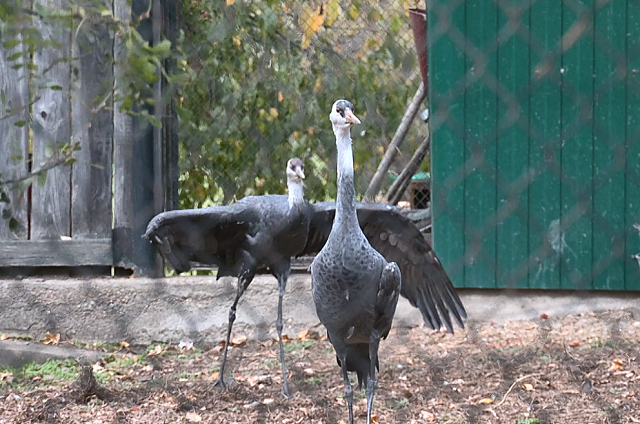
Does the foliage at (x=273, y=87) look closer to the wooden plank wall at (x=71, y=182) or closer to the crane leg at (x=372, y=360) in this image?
the wooden plank wall at (x=71, y=182)

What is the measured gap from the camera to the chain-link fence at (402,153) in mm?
4004

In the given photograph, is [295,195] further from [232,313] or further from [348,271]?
[348,271]

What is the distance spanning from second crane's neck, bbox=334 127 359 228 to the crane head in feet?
0.07

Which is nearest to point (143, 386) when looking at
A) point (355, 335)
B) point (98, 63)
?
point (355, 335)

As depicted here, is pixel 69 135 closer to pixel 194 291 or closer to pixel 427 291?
pixel 194 291

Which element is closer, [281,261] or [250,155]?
[281,261]

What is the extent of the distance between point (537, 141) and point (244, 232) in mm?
1437

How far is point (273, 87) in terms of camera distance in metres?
4.08

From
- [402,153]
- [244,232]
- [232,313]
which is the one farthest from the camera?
[402,153]

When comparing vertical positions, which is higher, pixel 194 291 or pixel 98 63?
pixel 98 63

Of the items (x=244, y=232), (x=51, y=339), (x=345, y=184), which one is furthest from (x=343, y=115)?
(x=51, y=339)

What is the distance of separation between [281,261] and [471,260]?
3.25 feet

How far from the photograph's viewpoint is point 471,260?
420 centimetres

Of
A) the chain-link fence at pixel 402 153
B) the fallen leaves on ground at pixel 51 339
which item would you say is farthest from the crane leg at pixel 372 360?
the fallen leaves on ground at pixel 51 339
